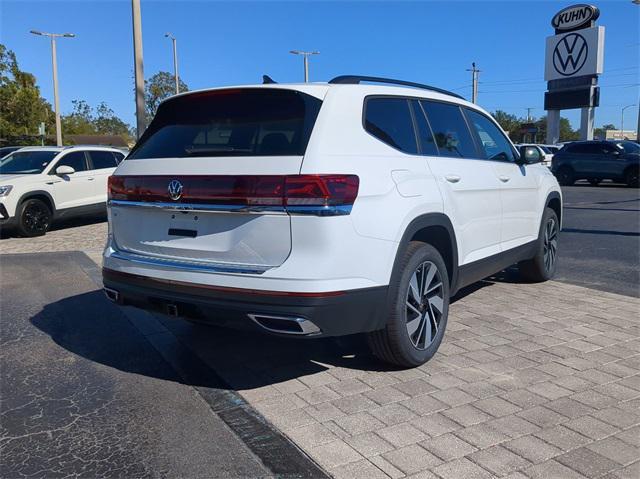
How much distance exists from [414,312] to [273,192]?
4.59 feet

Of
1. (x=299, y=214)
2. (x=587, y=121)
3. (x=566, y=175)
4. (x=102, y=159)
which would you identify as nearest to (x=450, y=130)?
(x=299, y=214)

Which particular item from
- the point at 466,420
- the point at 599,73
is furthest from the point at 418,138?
the point at 599,73

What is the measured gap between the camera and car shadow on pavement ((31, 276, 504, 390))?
4.08 metres

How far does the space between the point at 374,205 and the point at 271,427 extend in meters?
1.40

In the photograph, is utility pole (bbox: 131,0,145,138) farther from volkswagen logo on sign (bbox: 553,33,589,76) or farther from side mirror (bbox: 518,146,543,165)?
volkswagen logo on sign (bbox: 553,33,589,76)

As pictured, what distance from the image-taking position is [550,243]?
266 inches

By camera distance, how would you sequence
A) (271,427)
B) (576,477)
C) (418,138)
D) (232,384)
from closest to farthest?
(576,477), (271,427), (232,384), (418,138)

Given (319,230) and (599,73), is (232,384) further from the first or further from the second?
(599,73)

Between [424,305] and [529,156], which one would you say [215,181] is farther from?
[529,156]

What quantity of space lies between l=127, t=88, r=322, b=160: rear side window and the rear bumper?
2.68 ft

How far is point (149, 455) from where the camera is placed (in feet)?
9.83

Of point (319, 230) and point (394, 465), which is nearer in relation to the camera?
point (394, 465)

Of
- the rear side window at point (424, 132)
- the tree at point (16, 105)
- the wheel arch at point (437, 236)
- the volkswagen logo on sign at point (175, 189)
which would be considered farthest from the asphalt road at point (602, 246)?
the tree at point (16, 105)

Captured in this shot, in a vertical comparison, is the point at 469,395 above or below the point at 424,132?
below
